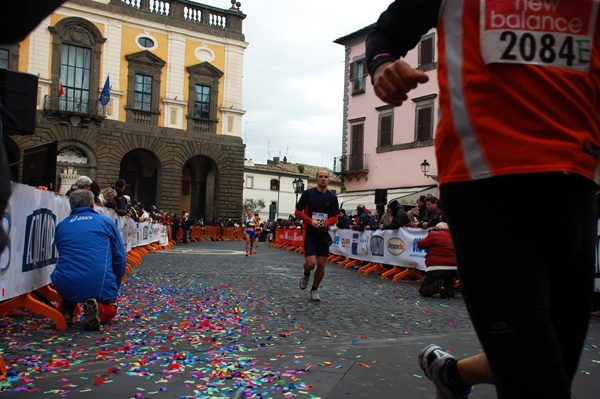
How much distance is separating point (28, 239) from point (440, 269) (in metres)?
6.29

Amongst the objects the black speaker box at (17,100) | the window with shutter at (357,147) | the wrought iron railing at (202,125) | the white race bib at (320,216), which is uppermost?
the wrought iron railing at (202,125)

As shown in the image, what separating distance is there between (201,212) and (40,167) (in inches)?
1405

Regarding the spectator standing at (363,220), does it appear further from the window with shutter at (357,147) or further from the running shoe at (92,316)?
the window with shutter at (357,147)

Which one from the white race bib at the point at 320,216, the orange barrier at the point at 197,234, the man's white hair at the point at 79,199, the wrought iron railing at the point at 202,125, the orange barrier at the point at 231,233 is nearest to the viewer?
the man's white hair at the point at 79,199

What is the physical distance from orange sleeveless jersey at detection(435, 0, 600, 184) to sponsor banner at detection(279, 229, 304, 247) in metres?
22.3

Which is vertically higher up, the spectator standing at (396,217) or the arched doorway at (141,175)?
the arched doorway at (141,175)

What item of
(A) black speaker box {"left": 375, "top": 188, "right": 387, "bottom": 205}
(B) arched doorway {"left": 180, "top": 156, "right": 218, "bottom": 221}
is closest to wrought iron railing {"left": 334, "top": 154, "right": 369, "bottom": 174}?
(B) arched doorway {"left": 180, "top": 156, "right": 218, "bottom": 221}

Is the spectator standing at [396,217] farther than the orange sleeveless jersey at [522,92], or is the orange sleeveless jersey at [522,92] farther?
the spectator standing at [396,217]

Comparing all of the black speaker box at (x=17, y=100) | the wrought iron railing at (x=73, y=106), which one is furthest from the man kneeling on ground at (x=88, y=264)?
the wrought iron railing at (x=73, y=106)

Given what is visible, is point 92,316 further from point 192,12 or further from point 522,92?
point 192,12

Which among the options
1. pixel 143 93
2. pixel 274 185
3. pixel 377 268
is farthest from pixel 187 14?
pixel 274 185

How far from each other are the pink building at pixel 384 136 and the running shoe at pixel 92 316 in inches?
896

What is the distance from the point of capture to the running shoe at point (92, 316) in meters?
5.43

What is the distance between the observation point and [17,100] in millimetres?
5551
